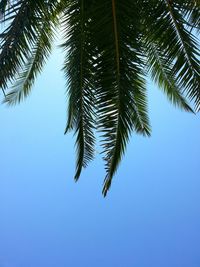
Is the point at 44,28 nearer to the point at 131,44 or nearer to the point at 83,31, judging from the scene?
the point at 83,31

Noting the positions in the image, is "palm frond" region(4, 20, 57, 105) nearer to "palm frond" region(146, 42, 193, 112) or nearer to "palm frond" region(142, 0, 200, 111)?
"palm frond" region(146, 42, 193, 112)

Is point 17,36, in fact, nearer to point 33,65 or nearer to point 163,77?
point 33,65

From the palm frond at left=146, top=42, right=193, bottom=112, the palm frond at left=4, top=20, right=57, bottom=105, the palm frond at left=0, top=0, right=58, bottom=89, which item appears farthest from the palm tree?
the palm frond at left=146, top=42, right=193, bottom=112

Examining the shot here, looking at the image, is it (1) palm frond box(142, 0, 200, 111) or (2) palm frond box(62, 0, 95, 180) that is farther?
(2) palm frond box(62, 0, 95, 180)

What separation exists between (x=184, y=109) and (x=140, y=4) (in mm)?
3083

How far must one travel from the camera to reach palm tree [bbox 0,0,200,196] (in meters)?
6.36

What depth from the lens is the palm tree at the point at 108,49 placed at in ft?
20.9

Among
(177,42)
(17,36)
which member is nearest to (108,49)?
(177,42)

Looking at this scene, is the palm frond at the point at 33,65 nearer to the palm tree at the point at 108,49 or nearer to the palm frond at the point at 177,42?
the palm tree at the point at 108,49

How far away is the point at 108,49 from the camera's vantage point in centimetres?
680

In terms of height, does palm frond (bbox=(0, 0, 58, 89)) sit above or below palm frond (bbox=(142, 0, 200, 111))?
below

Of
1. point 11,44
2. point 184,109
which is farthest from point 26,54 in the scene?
point 184,109

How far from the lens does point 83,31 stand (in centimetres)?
707

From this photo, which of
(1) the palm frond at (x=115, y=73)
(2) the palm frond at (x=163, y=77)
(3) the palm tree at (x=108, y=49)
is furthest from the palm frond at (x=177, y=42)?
(2) the palm frond at (x=163, y=77)
